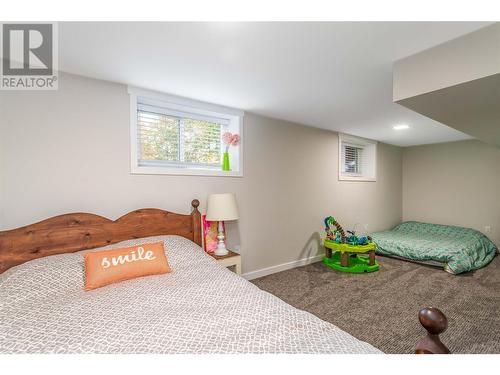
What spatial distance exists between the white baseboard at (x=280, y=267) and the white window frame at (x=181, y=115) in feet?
4.25

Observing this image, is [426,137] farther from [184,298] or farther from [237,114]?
[184,298]

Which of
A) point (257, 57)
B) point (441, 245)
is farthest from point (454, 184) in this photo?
point (257, 57)

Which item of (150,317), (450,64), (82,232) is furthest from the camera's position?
(82,232)

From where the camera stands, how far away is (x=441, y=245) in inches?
151

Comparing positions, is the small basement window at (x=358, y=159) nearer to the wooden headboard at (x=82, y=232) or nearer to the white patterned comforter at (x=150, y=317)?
the wooden headboard at (x=82, y=232)

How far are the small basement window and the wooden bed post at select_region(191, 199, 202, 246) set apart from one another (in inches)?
117

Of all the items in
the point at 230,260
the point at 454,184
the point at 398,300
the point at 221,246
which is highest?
the point at 454,184

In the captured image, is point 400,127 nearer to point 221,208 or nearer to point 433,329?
point 221,208

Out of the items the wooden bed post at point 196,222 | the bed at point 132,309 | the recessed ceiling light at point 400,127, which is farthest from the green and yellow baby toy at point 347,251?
the bed at point 132,309

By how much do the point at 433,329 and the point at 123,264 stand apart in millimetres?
1687

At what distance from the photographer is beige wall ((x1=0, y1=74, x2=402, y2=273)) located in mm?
1794
